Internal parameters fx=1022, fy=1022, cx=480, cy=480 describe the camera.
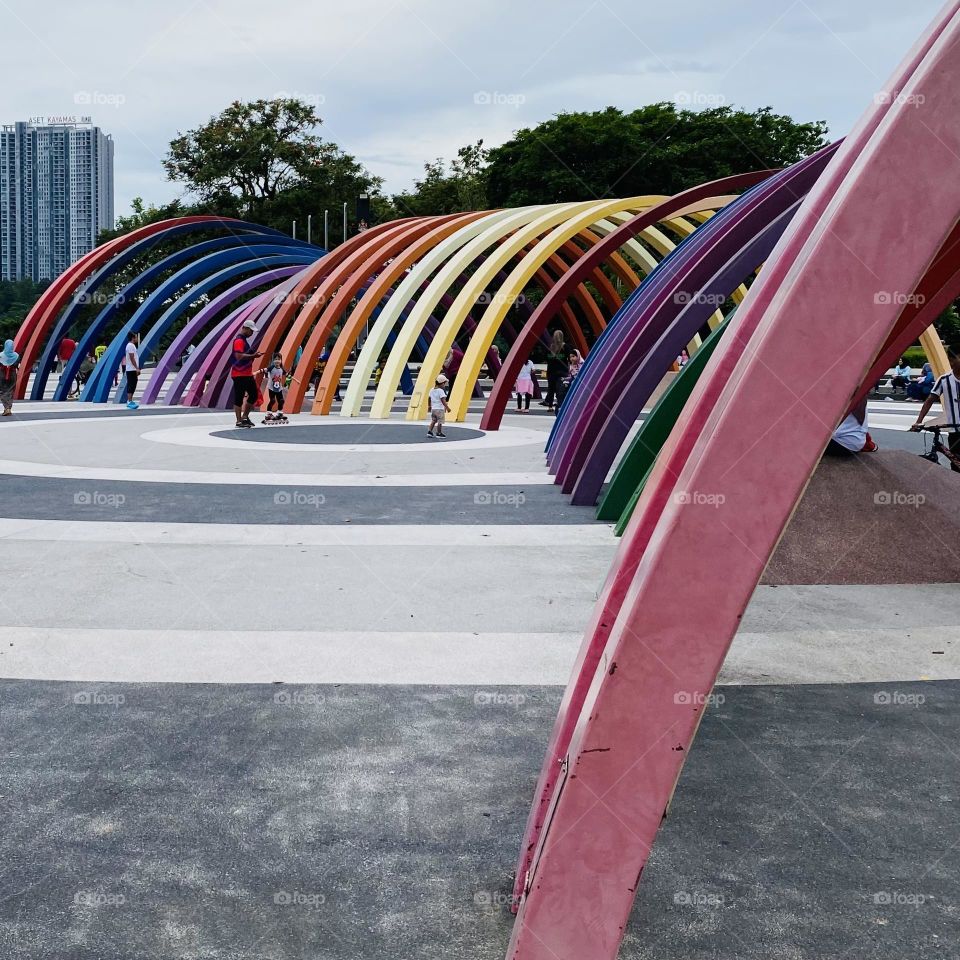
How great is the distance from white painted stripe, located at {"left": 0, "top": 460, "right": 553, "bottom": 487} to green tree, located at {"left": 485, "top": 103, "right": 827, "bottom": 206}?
122 feet

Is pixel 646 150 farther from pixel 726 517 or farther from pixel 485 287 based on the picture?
pixel 726 517

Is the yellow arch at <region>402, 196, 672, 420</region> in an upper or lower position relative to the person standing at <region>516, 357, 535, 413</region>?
upper

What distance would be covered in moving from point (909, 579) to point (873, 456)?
1.10 meters

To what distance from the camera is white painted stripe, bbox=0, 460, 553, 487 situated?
11.4 meters

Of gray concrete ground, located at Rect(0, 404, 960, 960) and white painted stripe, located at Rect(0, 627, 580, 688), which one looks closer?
gray concrete ground, located at Rect(0, 404, 960, 960)

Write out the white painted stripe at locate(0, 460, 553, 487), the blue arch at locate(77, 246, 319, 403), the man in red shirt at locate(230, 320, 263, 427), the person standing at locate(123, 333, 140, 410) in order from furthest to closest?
the blue arch at locate(77, 246, 319, 403)
the person standing at locate(123, 333, 140, 410)
the man in red shirt at locate(230, 320, 263, 427)
the white painted stripe at locate(0, 460, 553, 487)

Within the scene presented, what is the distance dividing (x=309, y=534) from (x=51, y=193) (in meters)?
100

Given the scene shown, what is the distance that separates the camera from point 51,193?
96625mm

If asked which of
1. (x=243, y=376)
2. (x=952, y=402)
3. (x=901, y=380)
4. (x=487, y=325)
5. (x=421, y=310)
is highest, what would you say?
(x=421, y=310)

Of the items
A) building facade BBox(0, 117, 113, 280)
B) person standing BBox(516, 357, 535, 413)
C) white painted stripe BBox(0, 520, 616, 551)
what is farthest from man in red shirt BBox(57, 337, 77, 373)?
building facade BBox(0, 117, 113, 280)

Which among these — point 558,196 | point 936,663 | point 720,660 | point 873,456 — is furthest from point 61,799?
point 558,196

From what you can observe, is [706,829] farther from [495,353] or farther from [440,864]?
[495,353]

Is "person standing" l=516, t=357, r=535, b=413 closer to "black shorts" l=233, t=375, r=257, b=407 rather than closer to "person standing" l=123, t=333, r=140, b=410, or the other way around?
"black shorts" l=233, t=375, r=257, b=407

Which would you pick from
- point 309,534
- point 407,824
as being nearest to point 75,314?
point 309,534
